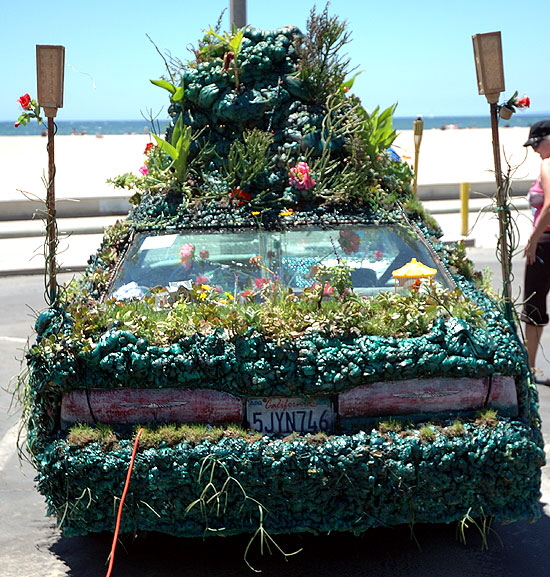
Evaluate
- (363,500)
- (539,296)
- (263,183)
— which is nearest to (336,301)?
(363,500)

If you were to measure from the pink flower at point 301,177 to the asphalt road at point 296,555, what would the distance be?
2.25 metres

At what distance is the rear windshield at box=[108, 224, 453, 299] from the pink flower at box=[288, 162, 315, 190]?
0.44 metres

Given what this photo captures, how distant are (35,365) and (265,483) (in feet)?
3.68

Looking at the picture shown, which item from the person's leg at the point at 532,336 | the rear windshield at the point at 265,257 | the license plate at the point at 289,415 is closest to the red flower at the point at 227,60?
the rear windshield at the point at 265,257

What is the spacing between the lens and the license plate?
3.72m

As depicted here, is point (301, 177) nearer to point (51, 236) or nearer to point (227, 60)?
point (227, 60)

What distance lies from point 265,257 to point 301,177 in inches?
35.6

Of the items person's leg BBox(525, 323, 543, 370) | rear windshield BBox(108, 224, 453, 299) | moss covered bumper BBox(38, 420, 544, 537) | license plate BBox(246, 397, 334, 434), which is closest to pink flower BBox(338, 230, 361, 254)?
rear windshield BBox(108, 224, 453, 299)

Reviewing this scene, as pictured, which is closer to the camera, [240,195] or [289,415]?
[289,415]

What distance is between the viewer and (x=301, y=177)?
564cm

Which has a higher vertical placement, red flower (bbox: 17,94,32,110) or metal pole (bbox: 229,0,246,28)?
metal pole (bbox: 229,0,246,28)

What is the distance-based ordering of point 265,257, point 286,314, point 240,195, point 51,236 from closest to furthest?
1. point 286,314
2. point 51,236
3. point 265,257
4. point 240,195

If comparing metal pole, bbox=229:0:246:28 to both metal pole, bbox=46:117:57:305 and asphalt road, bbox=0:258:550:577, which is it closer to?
metal pole, bbox=46:117:57:305

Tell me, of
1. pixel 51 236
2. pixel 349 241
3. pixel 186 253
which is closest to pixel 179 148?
pixel 186 253
